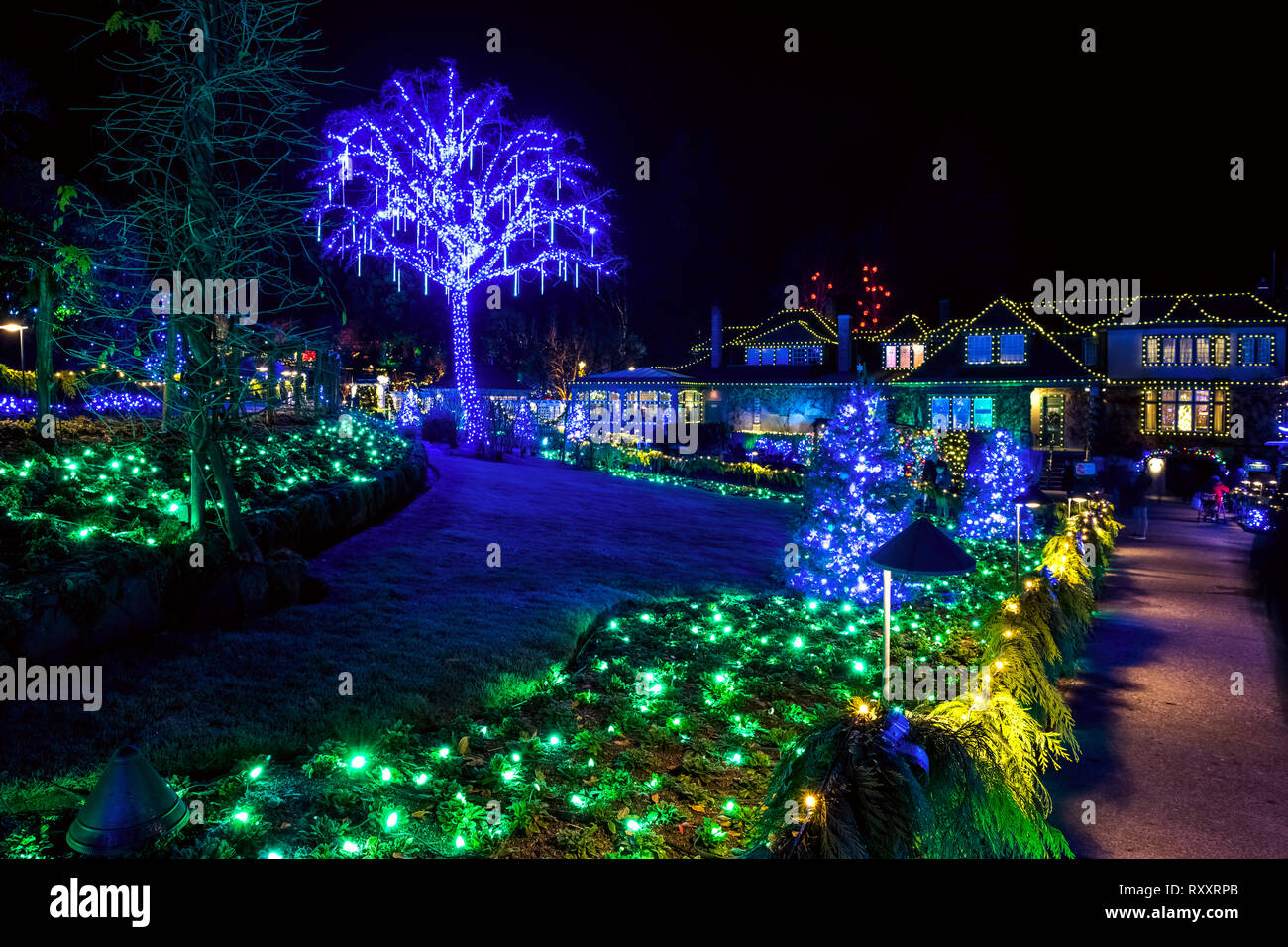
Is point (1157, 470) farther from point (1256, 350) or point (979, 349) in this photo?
point (979, 349)

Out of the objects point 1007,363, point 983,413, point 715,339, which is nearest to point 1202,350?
point 1007,363

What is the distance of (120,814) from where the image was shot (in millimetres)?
4047

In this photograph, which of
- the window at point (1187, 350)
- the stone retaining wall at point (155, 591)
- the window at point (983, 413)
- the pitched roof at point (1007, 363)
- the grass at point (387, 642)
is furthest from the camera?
the window at point (983, 413)

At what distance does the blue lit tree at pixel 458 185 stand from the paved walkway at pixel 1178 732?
21.5m

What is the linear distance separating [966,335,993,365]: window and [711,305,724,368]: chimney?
1209 cm

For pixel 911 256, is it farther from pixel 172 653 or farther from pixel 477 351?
pixel 172 653

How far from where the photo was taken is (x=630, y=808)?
5184 millimetres

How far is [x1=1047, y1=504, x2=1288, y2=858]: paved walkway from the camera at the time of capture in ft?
17.6

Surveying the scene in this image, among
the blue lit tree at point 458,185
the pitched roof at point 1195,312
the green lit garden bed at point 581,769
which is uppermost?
the blue lit tree at point 458,185

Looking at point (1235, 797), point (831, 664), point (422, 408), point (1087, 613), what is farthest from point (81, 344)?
point (1235, 797)

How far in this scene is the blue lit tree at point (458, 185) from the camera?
28281 millimetres

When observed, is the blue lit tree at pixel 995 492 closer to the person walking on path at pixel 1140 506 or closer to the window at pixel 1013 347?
the person walking on path at pixel 1140 506

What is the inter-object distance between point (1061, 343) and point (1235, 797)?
1363 inches

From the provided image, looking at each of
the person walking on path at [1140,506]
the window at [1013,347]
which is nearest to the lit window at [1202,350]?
the window at [1013,347]
